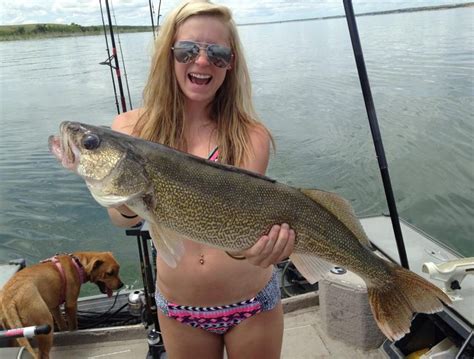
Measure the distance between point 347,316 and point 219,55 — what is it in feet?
9.12

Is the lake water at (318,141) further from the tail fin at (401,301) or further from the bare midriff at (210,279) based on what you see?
the tail fin at (401,301)

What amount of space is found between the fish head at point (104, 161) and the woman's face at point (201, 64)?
1.63 ft

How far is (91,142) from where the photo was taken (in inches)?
79.7

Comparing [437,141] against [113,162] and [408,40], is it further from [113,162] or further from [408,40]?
[408,40]

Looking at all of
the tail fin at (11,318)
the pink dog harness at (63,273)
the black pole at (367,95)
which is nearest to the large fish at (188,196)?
the black pole at (367,95)

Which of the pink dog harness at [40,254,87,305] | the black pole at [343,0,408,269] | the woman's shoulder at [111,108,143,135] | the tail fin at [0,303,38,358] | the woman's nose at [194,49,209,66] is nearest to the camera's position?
the woman's nose at [194,49,209,66]

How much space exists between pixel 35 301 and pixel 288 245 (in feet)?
9.40

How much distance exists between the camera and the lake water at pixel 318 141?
1162 cm

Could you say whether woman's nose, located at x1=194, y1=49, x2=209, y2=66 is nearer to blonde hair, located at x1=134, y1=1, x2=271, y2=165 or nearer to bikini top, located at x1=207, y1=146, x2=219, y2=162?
blonde hair, located at x1=134, y1=1, x2=271, y2=165

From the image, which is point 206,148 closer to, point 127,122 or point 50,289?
point 127,122

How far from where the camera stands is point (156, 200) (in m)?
2.03

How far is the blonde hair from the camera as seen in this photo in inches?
93.4

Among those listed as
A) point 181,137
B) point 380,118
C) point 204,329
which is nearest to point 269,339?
point 204,329

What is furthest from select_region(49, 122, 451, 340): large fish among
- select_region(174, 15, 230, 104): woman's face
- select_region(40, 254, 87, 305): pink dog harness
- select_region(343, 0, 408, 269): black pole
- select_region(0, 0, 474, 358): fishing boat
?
select_region(40, 254, 87, 305): pink dog harness
